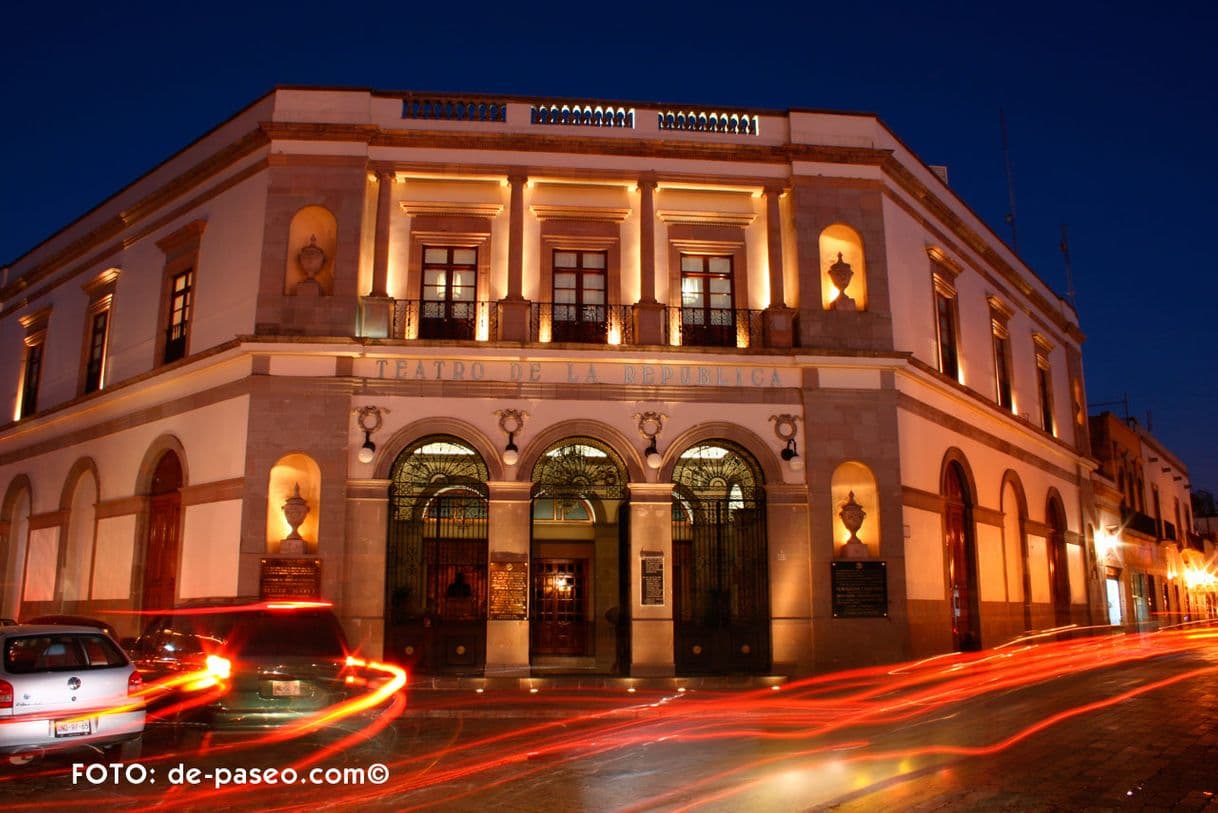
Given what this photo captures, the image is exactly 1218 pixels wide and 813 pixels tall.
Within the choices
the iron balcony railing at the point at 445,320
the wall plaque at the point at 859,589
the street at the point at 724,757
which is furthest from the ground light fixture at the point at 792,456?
the iron balcony railing at the point at 445,320

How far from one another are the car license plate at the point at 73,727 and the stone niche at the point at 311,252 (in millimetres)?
11019

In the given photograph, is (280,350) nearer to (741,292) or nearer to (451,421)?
(451,421)

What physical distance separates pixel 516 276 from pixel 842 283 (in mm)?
6498

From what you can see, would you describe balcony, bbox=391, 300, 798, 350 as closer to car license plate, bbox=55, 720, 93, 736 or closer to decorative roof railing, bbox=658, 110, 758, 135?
decorative roof railing, bbox=658, 110, 758, 135

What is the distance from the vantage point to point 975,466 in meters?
23.6

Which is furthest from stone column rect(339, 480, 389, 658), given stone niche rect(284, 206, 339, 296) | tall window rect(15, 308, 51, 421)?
tall window rect(15, 308, 51, 421)

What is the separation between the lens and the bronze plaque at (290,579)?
1800cm

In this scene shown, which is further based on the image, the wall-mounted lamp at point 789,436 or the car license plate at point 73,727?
the wall-mounted lamp at point 789,436

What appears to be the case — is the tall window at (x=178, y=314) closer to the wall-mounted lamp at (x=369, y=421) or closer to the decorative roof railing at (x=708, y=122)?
the wall-mounted lamp at (x=369, y=421)

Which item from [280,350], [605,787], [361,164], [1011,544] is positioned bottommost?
[605,787]

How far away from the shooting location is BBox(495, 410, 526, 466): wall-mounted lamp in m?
18.8

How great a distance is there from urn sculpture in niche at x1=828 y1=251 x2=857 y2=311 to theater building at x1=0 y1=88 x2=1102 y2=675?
19 cm

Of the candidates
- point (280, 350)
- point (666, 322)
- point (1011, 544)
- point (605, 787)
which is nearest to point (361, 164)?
point (280, 350)

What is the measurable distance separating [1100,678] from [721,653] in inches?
265
